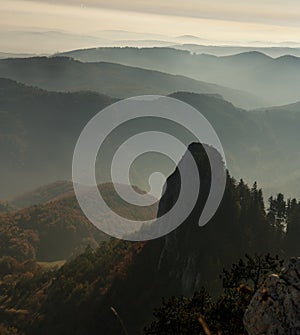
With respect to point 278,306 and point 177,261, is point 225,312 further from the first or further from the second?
point 177,261

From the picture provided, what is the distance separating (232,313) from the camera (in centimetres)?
3362

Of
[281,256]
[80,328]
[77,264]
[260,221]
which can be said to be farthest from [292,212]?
[77,264]

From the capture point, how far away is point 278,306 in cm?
2416

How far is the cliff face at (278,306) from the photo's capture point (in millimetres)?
23516

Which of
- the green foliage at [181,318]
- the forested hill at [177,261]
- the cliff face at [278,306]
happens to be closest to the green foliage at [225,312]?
the green foliage at [181,318]

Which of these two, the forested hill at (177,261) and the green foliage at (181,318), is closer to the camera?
the green foliage at (181,318)

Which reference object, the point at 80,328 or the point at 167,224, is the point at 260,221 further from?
the point at 80,328

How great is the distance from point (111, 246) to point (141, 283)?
166 ft

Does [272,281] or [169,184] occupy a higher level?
[169,184]

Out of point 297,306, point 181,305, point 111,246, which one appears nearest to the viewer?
point 297,306

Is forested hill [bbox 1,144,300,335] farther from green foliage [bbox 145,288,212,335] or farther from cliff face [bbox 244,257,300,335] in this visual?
cliff face [bbox 244,257,300,335]

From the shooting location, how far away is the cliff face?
23516 mm

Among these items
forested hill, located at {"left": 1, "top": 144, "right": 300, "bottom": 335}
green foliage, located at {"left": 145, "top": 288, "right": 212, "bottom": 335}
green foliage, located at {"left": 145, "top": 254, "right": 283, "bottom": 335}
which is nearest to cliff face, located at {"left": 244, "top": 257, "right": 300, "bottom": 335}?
green foliage, located at {"left": 145, "top": 254, "right": 283, "bottom": 335}

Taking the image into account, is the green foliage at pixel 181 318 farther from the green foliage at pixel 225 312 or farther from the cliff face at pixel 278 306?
the cliff face at pixel 278 306
